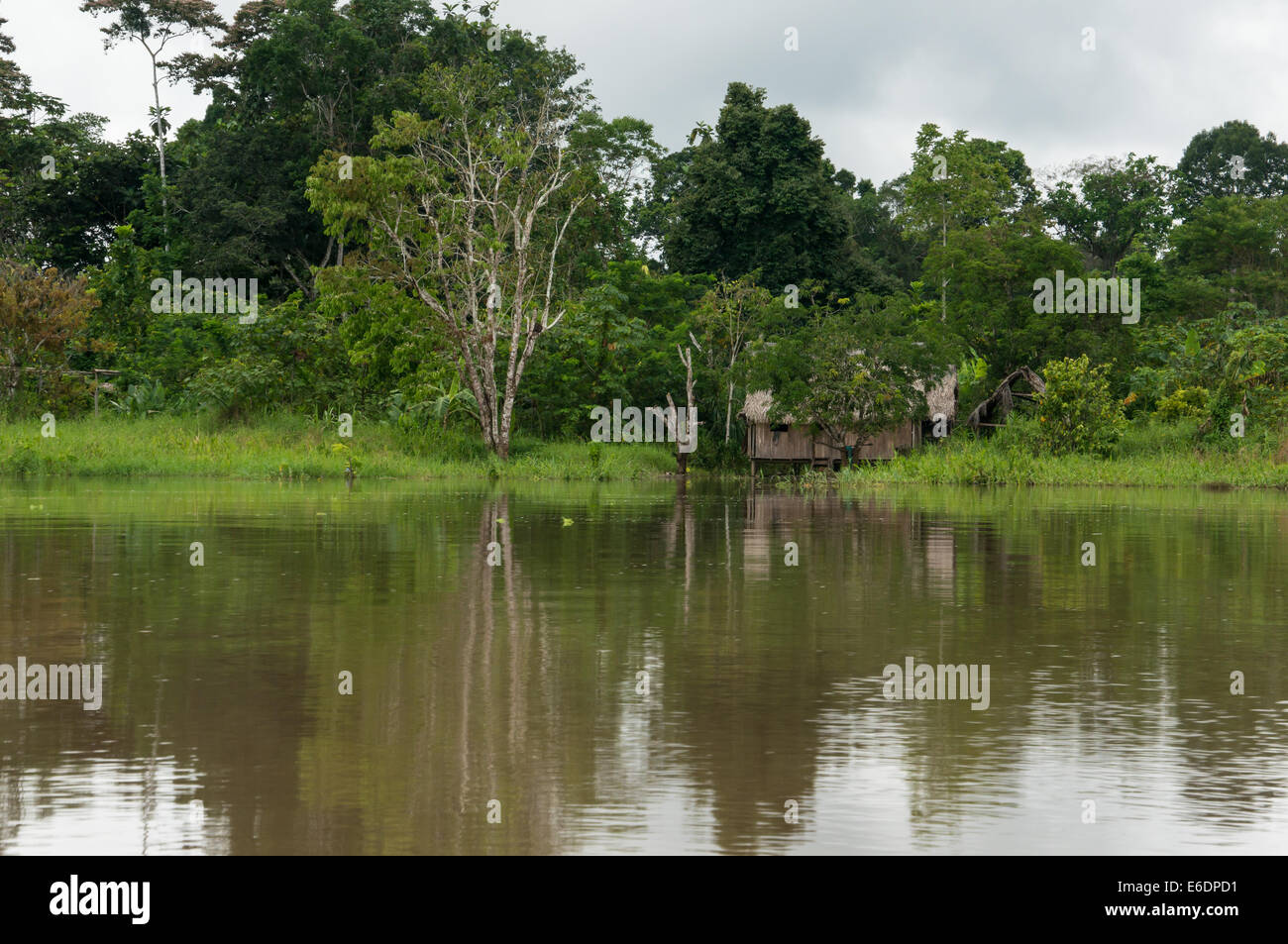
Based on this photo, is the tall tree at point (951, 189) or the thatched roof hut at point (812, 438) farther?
the tall tree at point (951, 189)

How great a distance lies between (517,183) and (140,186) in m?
24.3

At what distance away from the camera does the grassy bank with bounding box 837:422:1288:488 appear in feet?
136

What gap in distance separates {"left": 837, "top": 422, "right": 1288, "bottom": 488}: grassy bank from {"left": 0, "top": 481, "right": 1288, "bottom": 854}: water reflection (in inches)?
861

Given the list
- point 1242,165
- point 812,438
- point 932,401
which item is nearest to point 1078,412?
point 932,401

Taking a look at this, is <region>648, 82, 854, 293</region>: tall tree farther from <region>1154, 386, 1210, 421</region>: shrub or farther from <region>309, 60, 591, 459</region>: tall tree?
<region>1154, 386, 1210, 421</region>: shrub

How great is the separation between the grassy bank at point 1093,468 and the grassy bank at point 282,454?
851cm

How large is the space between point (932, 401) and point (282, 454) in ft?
68.3

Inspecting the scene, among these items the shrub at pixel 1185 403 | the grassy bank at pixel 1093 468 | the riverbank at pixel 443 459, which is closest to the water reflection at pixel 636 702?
the grassy bank at pixel 1093 468

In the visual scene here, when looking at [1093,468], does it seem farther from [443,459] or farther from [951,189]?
[951,189]

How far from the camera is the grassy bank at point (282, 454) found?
137ft

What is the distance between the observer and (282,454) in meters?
43.4

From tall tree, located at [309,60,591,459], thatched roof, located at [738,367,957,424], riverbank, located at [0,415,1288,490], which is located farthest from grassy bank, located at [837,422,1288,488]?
tall tree, located at [309,60,591,459]

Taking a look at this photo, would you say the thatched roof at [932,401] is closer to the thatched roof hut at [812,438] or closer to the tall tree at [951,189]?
the thatched roof hut at [812,438]

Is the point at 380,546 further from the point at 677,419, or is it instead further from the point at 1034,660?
the point at 677,419
